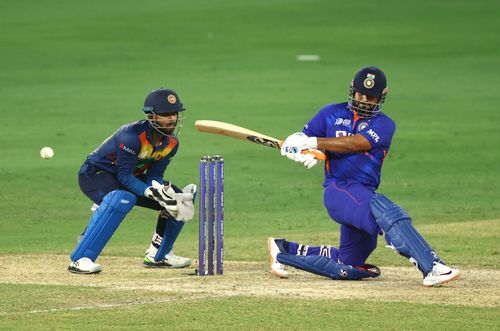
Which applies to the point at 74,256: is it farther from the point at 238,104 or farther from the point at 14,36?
the point at 14,36

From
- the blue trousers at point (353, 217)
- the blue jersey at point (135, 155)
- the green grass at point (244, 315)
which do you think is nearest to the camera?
the green grass at point (244, 315)

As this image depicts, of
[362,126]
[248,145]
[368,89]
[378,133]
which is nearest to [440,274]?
[378,133]

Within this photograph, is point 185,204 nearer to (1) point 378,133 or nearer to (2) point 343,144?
(2) point 343,144

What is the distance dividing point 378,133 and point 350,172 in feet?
1.22

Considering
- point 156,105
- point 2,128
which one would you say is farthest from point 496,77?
point 156,105

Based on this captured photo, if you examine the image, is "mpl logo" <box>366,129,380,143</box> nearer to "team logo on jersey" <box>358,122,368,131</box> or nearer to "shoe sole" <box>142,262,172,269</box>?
"team logo on jersey" <box>358,122,368,131</box>

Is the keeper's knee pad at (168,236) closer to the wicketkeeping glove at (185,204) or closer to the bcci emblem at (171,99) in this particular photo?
the wicketkeeping glove at (185,204)

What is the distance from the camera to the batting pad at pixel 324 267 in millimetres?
9828

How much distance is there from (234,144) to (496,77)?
8.83 metres

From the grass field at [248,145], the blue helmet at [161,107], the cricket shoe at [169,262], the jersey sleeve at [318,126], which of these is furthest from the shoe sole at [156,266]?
the jersey sleeve at [318,126]

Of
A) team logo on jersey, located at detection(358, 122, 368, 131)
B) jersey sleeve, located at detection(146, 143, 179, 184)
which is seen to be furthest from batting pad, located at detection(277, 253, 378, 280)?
jersey sleeve, located at detection(146, 143, 179, 184)

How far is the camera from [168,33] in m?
32.6

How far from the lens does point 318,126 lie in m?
10.1

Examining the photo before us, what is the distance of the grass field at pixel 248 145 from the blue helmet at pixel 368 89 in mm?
1326
